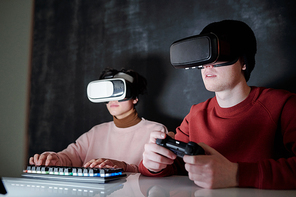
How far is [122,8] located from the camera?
1.58 metres

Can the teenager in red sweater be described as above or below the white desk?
above

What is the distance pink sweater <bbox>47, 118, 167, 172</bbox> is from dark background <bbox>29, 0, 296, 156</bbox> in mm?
114

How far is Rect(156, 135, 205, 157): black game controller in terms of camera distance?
23.3 inches

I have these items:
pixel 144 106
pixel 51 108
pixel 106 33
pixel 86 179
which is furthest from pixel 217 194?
pixel 51 108

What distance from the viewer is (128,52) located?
1.52 metres

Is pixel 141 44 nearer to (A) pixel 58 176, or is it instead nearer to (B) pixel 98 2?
(B) pixel 98 2

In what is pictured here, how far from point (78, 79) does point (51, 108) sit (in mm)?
327

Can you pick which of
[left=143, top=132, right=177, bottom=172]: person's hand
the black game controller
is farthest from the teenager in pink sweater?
the black game controller

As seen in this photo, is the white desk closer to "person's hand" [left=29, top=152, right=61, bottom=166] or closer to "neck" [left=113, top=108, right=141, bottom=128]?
"person's hand" [left=29, top=152, right=61, bottom=166]

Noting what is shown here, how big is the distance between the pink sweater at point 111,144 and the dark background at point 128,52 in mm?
114

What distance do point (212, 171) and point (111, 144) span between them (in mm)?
903

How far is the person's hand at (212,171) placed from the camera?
0.58 meters

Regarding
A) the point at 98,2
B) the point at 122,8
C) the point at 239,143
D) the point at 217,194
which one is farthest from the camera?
the point at 98,2

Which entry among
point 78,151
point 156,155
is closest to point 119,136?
point 78,151
